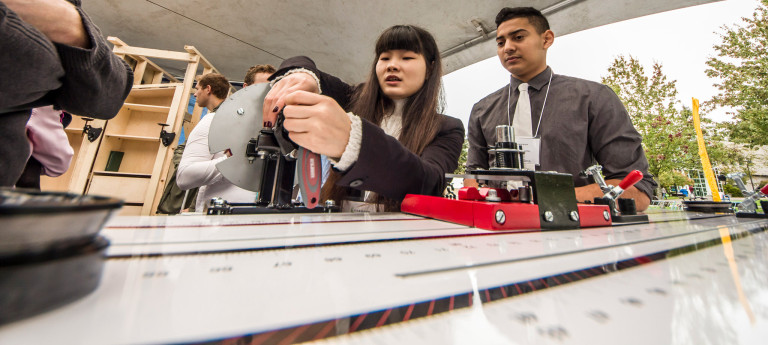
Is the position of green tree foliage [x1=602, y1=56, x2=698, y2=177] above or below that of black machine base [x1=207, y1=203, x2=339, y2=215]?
above

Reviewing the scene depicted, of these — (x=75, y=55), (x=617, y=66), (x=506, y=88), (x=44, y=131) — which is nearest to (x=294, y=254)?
(x=75, y=55)

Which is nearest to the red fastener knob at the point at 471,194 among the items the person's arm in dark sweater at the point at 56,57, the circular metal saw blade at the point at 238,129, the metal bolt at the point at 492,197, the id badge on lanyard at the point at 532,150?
the metal bolt at the point at 492,197

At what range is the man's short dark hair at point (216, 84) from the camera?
90.9 inches

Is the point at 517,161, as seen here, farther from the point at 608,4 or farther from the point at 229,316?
the point at 608,4

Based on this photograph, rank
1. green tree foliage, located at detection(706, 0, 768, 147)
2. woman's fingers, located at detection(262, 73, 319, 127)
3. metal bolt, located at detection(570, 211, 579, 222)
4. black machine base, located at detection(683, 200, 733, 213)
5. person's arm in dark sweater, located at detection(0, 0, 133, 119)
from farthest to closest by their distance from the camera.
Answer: green tree foliage, located at detection(706, 0, 768, 147) → black machine base, located at detection(683, 200, 733, 213) → woman's fingers, located at detection(262, 73, 319, 127) → metal bolt, located at detection(570, 211, 579, 222) → person's arm in dark sweater, located at detection(0, 0, 133, 119)

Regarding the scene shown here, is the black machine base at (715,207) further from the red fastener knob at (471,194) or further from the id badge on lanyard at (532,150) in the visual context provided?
the red fastener knob at (471,194)

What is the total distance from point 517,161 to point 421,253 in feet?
1.40

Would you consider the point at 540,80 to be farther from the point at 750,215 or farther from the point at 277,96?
the point at 277,96

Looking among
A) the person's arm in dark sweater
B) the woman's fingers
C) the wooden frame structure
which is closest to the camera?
the person's arm in dark sweater

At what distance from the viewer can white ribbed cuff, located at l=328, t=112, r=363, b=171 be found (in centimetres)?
65

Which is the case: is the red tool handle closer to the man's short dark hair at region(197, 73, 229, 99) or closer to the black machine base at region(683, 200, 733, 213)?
the black machine base at region(683, 200, 733, 213)

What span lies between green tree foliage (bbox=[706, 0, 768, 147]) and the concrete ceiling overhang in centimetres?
586

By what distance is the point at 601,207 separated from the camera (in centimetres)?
64

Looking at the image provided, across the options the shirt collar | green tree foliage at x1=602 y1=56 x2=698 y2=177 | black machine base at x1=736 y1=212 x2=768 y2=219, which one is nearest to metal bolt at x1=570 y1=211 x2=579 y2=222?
black machine base at x1=736 y1=212 x2=768 y2=219
